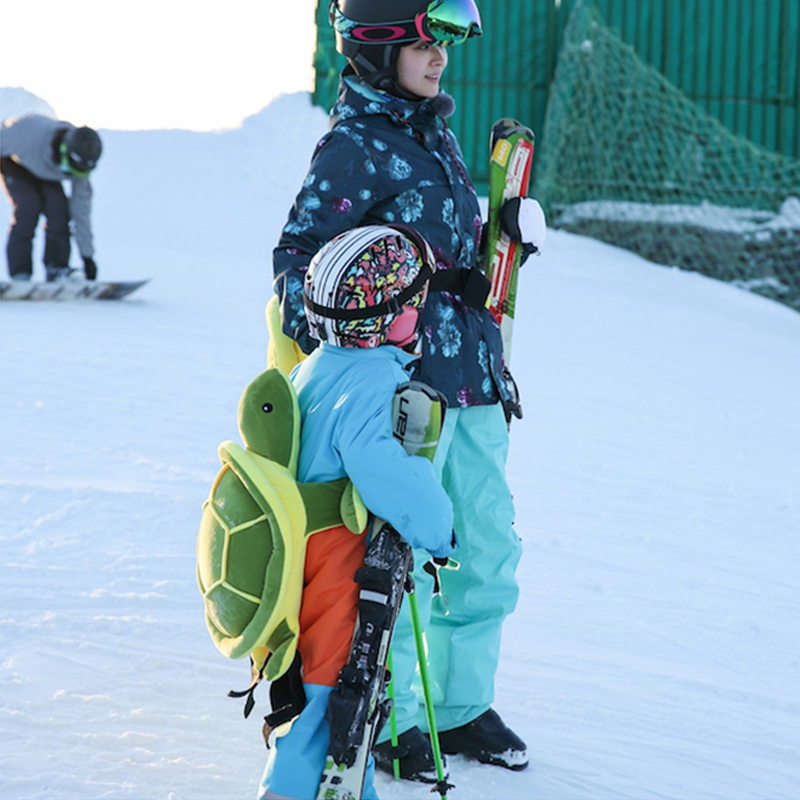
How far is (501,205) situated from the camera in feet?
8.73

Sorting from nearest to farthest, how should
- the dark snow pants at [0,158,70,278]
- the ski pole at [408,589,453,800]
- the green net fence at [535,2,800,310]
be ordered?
the ski pole at [408,589,453,800]
the dark snow pants at [0,158,70,278]
the green net fence at [535,2,800,310]

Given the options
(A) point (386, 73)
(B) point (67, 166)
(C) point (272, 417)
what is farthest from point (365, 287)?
(B) point (67, 166)

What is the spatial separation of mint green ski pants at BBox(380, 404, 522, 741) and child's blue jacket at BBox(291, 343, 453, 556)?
0.46 m

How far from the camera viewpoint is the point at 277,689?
193 cm

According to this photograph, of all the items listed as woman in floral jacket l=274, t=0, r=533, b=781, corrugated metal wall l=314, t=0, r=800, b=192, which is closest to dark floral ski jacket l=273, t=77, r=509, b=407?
woman in floral jacket l=274, t=0, r=533, b=781

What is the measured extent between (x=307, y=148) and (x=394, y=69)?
1383 cm

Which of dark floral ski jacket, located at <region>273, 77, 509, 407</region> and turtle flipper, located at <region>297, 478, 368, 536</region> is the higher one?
dark floral ski jacket, located at <region>273, 77, 509, 407</region>

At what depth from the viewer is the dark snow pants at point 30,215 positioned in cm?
845

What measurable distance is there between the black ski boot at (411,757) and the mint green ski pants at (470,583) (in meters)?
0.03

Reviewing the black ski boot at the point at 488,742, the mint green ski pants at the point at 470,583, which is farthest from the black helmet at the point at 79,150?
the black ski boot at the point at 488,742

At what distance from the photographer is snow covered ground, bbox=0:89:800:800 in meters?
2.45

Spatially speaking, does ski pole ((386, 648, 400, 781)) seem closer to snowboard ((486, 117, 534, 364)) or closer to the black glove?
snowboard ((486, 117, 534, 364))

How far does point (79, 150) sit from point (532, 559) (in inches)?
222

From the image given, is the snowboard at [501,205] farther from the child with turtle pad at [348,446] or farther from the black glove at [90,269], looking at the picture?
the black glove at [90,269]
